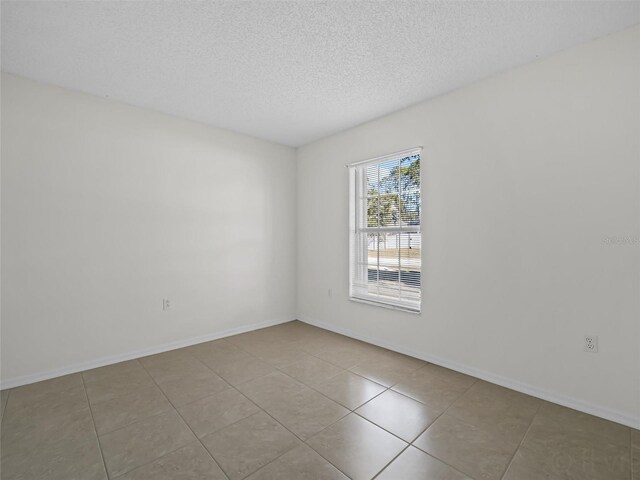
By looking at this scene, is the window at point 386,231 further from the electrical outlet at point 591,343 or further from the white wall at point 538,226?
the electrical outlet at point 591,343

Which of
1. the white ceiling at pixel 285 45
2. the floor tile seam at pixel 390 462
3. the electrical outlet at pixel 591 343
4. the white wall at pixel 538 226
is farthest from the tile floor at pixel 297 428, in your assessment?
the white ceiling at pixel 285 45

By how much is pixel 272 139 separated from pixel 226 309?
2.34 m

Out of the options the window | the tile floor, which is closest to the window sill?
the window

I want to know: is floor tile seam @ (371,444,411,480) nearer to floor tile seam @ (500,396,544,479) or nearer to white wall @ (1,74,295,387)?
floor tile seam @ (500,396,544,479)

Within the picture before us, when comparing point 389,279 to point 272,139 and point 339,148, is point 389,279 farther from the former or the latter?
point 272,139

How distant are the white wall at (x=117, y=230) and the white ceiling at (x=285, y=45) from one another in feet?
1.23

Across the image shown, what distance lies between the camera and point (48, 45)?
2.19 metres

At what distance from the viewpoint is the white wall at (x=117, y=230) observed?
257 cm

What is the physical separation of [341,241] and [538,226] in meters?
2.11

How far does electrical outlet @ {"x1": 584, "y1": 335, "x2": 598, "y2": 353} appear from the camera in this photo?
2.11 meters

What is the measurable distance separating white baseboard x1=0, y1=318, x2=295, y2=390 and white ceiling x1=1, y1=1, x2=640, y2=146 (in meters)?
2.52

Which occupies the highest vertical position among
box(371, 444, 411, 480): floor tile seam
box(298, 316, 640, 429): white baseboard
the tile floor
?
box(298, 316, 640, 429): white baseboard

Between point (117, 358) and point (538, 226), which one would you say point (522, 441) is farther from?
point (117, 358)

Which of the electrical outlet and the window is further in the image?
the window
